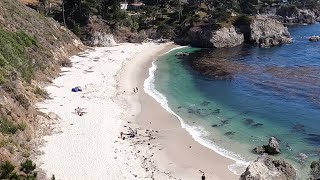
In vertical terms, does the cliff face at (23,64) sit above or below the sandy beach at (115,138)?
above

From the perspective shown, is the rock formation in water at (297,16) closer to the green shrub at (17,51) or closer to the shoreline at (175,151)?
the green shrub at (17,51)

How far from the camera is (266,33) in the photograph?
339ft

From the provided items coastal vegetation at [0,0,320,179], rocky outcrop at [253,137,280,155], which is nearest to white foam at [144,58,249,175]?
rocky outcrop at [253,137,280,155]

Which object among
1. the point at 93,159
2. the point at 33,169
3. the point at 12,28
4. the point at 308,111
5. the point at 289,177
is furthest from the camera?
the point at 12,28

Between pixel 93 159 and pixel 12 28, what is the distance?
3590cm

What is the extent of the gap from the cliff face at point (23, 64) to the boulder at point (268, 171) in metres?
19.2

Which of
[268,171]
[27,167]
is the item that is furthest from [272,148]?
[27,167]

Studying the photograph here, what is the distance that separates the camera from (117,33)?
9938cm

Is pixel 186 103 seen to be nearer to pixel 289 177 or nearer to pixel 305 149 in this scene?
pixel 305 149

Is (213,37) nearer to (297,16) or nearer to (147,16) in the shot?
(147,16)

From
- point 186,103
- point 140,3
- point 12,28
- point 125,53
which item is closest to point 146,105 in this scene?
point 186,103

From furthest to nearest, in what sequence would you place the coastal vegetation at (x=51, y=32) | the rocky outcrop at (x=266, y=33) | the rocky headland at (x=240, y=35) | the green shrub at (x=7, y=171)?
the rocky outcrop at (x=266, y=33)
the rocky headland at (x=240, y=35)
the coastal vegetation at (x=51, y=32)
the green shrub at (x=7, y=171)

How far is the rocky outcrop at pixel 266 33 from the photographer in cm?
10071

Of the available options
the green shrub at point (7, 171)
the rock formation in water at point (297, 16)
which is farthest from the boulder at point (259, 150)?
the rock formation in water at point (297, 16)
